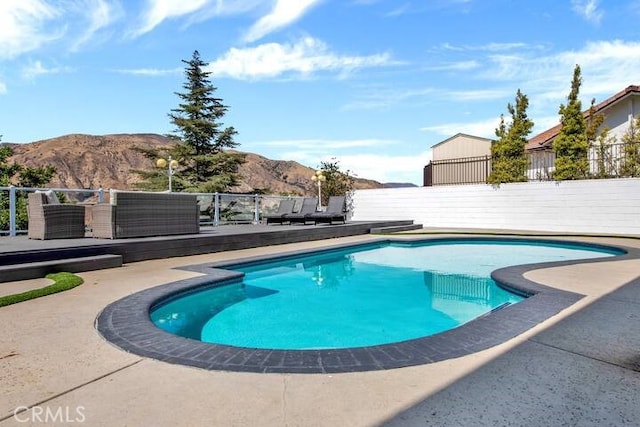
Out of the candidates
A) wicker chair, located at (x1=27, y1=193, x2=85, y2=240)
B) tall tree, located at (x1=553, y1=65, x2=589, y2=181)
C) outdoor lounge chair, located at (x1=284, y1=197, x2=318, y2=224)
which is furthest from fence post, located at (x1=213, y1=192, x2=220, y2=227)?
tall tree, located at (x1=553, y1=65, x2=589, y2=181)

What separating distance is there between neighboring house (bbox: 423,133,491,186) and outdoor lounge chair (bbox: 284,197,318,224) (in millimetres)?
7232

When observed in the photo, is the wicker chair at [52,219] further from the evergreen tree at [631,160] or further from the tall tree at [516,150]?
the evergreen tree at [631,160]

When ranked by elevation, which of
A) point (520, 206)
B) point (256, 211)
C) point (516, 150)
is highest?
point (516, 150)

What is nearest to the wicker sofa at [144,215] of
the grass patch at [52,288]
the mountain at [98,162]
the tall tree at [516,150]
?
the grass patch at [52,288]

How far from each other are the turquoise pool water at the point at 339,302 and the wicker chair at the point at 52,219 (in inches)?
129

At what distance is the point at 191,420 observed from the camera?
1668 mm

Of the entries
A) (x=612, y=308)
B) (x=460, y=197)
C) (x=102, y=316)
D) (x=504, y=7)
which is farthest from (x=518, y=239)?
(x=102, y=316)

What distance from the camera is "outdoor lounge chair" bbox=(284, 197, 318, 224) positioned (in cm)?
1205

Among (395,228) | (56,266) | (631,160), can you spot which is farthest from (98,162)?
(631,160)

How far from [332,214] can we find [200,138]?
1712cm

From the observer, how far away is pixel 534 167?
14.6 metres

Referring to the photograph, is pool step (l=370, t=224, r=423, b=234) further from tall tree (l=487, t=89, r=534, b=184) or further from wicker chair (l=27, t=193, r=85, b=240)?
wicker chair (l=27, t=193, r=85, b=240)

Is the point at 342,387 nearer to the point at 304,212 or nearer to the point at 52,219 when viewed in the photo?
the point at 52,219

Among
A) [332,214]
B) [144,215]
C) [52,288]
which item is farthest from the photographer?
[332,214]
